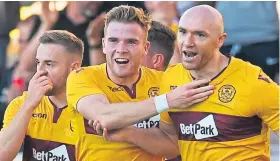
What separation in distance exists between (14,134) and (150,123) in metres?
1.10

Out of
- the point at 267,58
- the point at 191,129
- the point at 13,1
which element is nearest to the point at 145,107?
the point at 191,129

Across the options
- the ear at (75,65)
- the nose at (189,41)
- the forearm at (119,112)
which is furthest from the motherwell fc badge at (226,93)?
the ear at (75,65)

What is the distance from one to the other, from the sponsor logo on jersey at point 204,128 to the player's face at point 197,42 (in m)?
0.38

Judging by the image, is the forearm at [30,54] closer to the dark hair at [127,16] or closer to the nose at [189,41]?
the dark hair at [127,16]

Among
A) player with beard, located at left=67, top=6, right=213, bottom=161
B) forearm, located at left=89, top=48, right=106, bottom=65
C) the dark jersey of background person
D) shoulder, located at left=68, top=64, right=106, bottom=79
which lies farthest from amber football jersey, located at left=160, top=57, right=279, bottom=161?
the dark jersey of background person

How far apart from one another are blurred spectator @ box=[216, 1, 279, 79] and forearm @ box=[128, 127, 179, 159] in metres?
4.32

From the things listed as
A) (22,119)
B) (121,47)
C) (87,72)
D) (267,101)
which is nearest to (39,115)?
(22,119)

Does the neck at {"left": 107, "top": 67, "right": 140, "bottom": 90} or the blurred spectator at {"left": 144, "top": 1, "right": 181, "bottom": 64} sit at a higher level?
the blurred spectator at {"left": 144, "top": 1, "right": 181, "bottom": 64}

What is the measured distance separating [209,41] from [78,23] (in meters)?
5.28

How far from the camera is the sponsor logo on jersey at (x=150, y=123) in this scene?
20.8ft

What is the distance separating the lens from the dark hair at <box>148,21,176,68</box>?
24.0ft

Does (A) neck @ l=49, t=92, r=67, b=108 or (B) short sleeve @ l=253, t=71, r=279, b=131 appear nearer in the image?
(B) short sleeve @ l=253, t=71, r=279, b=131

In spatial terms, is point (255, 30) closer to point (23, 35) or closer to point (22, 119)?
point (23, 35)

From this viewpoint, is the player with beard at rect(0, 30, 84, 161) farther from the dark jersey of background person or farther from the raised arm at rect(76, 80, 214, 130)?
the dark jersey of background person
